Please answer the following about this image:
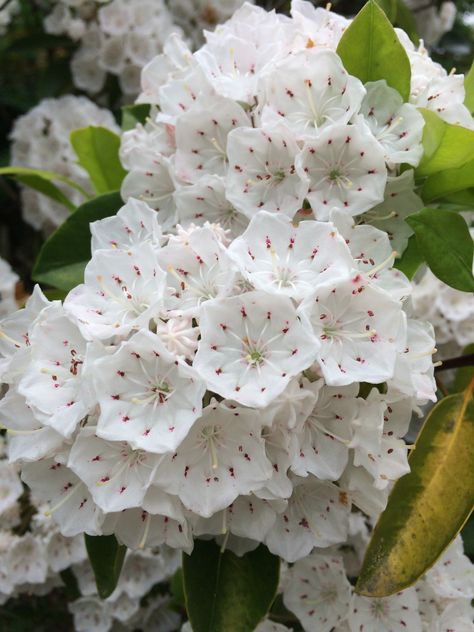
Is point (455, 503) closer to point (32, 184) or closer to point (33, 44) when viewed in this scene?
point (32, 184)

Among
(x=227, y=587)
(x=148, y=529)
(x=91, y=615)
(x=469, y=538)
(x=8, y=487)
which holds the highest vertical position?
(x=148, y=529)

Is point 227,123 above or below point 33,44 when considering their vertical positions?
above

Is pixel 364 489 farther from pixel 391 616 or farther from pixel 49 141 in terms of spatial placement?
pixel 49 141

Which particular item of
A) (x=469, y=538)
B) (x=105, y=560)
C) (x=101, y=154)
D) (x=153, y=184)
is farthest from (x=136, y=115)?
(x=469, y=538)

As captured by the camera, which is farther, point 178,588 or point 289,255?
point 178,588

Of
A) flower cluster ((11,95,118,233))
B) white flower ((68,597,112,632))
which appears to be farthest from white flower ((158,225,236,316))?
flower cluster ((11,95,118,233))

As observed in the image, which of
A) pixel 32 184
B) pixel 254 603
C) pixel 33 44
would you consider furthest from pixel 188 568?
pixel 33 44

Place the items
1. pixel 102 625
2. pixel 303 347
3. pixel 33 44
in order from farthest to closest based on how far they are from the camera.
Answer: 1. pixel 33 44
2. pixel 102 625
3. pixel 303 347
